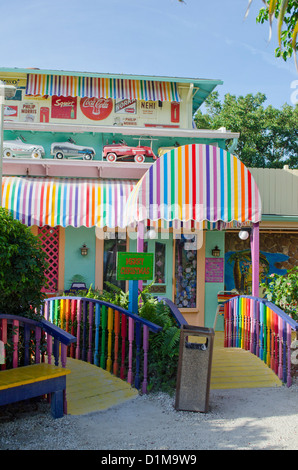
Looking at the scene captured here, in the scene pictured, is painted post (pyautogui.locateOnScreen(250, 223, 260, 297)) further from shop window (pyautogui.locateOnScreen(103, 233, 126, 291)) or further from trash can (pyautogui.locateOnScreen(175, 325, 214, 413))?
shop window (pyautogui.locateOnScreen(103, 233, 126, 291))

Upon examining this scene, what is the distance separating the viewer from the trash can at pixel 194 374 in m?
5.82

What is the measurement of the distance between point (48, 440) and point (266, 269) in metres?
10.9

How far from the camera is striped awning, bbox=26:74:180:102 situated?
1403 centimetres

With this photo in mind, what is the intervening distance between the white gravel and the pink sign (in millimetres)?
5864

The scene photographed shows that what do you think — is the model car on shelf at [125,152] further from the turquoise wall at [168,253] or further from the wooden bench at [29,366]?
the wooden bench at [29,366]

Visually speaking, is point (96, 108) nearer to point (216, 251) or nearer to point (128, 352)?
point (216, 251)

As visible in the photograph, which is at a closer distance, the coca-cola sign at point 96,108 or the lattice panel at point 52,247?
the lattice panel at point 52,247

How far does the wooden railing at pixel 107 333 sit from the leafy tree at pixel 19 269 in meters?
1.55

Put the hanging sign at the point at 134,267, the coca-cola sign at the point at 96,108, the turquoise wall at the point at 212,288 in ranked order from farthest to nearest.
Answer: the coca-cola sign at the point at 96,108, the turquoise wall at the point at 212,288, the hanging sign at the point at 134,267

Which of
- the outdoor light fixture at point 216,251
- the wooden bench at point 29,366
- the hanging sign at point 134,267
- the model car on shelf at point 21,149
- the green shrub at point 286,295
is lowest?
the wooden bench at point 29,366

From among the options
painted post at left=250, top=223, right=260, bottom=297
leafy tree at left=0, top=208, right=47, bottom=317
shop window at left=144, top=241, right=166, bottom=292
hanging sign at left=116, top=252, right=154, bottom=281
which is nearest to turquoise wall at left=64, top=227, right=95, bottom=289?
shop window at left=144, top=241, right=166, bottom=292

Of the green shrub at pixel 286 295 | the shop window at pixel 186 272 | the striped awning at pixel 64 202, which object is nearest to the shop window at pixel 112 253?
the striped awning at pixel 64 202

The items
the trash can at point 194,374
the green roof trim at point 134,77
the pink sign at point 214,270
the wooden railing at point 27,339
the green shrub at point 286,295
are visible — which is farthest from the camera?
the green roof trim at point 134,77

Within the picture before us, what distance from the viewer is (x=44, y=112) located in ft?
46.7
